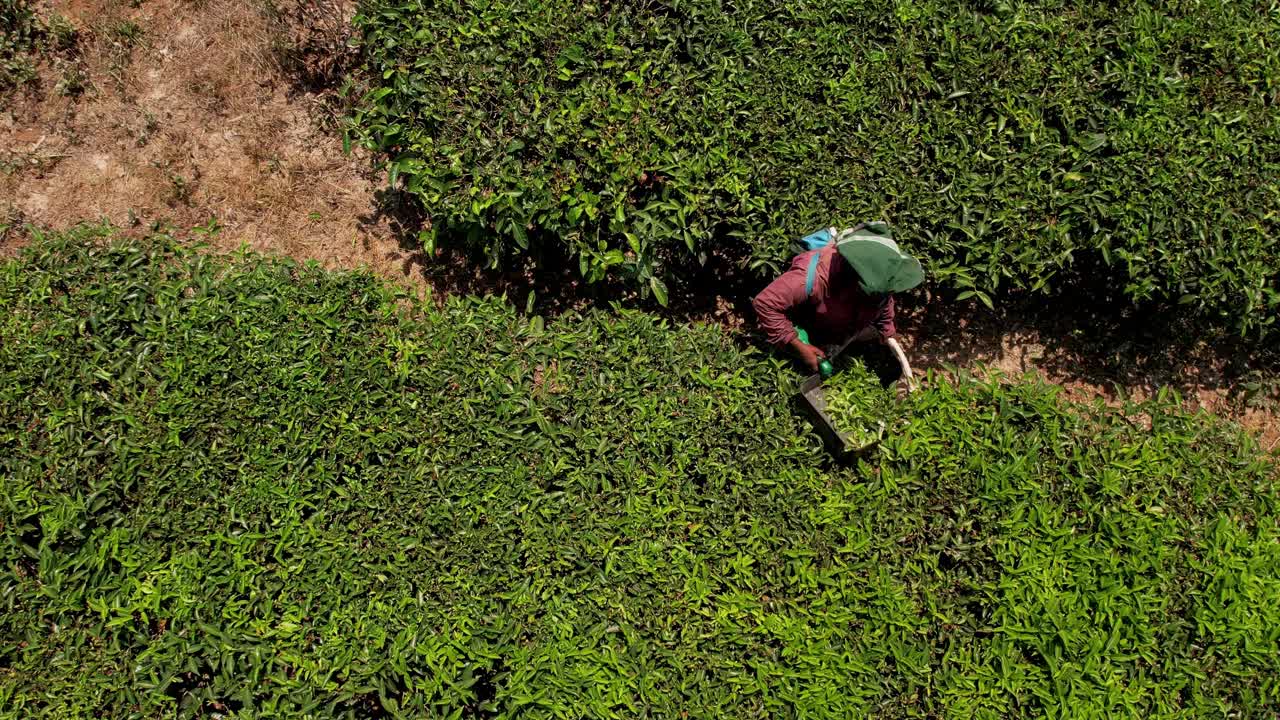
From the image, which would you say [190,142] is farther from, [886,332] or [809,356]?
[886,332]

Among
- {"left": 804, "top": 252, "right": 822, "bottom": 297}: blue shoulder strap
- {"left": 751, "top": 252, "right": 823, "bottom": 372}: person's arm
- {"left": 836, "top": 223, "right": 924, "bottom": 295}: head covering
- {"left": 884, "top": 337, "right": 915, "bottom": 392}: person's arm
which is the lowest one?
{"left": 884, "top": 337, "right": 915, "bottom": 392}: person's arm

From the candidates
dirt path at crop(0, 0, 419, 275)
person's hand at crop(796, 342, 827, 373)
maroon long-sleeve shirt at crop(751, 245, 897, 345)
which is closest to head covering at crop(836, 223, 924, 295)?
maroon long-sleeve shirt at crop(751, 245, 897, 345)

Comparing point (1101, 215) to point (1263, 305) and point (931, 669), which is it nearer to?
point (1263, 305)

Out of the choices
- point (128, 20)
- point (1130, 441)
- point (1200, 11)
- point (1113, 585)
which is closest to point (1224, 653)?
point (1113, 585)

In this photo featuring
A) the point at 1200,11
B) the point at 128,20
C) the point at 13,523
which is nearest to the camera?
the point at 13,523

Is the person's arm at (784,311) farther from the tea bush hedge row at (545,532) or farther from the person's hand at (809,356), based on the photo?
the tea bush hedge row at (545,532)

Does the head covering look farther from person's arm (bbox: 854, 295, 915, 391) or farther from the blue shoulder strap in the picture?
person's arm (bbox: 854, 295, 915, 391)
